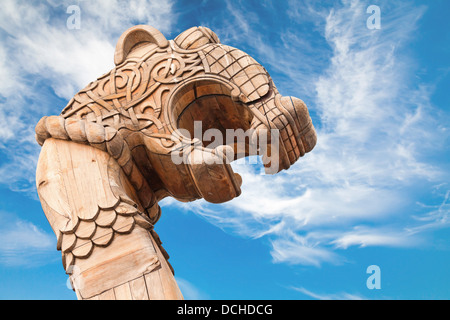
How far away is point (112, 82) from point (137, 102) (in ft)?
1.73

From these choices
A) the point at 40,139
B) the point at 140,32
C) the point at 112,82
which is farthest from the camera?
the point at 140,32

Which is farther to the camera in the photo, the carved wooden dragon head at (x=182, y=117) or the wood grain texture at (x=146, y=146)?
the carved wooden dragon head at (x=182, y=117)

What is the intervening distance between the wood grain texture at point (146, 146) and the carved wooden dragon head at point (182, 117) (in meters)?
0.01

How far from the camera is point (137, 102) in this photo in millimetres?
5836

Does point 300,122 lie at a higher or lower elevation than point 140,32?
lower

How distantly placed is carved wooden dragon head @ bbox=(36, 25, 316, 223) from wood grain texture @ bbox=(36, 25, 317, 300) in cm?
1

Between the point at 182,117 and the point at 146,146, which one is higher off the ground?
the point at 182,117

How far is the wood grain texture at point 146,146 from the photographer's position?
4.68 m

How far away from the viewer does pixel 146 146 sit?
5.62m

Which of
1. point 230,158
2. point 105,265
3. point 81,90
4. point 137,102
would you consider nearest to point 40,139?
point 81,90

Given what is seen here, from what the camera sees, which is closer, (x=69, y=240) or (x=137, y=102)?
(x=69, y=240)

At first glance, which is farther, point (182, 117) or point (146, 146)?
point (182, 117)

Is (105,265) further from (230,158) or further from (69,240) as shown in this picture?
(230,158)

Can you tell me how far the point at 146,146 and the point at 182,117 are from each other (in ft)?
2.34
